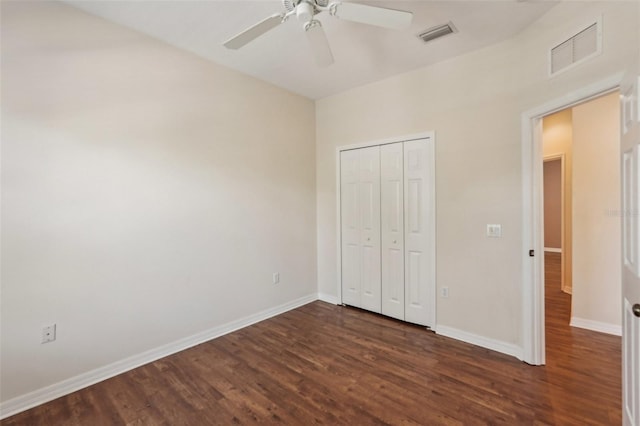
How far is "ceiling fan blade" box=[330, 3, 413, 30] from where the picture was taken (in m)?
1.59

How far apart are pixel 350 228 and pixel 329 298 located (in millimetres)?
1052

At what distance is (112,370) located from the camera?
2.30 meters

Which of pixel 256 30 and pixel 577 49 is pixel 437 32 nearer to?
pixel 577 49

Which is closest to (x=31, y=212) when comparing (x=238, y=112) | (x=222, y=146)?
(x=222, y=146)

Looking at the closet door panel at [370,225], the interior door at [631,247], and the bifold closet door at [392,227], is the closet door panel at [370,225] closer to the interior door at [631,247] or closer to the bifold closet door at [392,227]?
the bifold closet door at [392,227]

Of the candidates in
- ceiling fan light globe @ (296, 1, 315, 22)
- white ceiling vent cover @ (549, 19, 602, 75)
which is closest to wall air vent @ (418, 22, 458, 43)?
white ceiling vent cover @ (549, 19, 602, 75)

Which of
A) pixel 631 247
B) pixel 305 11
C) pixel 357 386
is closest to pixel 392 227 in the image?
pixel 357 386

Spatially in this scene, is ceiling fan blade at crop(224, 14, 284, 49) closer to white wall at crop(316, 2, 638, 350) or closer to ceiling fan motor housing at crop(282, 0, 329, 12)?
ceiling fan motor housing at crop(282, 0, 329, 12)

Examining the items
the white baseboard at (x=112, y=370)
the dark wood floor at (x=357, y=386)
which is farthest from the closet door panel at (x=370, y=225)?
the white baseboard at (x=112, y=370)

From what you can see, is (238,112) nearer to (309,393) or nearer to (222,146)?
(222,146)

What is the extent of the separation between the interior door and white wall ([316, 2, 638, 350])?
0.66 metres

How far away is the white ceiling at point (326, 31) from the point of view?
210 cm

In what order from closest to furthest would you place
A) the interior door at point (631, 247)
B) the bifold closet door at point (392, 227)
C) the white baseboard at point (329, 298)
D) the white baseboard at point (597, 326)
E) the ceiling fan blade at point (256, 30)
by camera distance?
the interior door at point (631, 247) → the ceiling fan blade at point (256, 30) → the white baseboard at point (597, 326) → the bifold closet door at point (392, 227) → the white baseboard at point (329, 298)

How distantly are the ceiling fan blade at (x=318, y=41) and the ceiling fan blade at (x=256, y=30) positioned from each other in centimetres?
18
